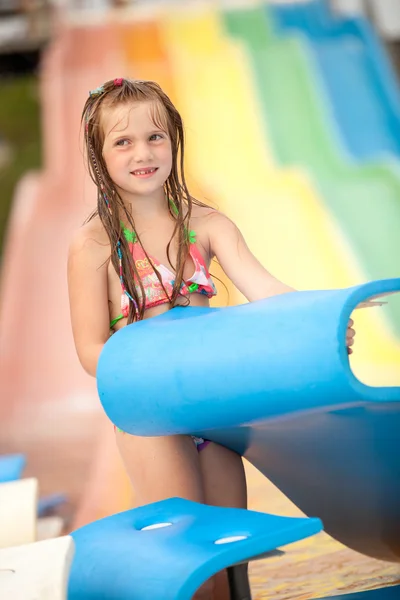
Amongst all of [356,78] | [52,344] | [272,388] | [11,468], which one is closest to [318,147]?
[356,78]

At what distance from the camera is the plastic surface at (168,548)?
1105 millimetres

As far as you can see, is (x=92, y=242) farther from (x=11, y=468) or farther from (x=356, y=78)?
(x=356, y=78)

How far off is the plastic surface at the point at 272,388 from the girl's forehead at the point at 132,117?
1.00 ft

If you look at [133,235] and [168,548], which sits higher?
[133,235]

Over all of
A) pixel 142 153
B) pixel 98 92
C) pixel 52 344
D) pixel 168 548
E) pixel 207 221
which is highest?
pixel 98 92

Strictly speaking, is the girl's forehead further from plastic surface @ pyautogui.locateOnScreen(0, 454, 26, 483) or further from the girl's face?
plastic surface @ pyautogui.locateOnScreen(0, 454, 26, 483)

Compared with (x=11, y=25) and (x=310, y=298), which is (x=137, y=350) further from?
(x=11, y=25)

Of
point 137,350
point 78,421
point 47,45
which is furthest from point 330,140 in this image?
point 137,350

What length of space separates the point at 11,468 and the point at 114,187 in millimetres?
611

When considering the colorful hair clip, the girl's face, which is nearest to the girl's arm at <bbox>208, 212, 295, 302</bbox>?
the girl's face

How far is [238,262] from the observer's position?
5.16 ft

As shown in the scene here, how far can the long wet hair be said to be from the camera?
1526 mm

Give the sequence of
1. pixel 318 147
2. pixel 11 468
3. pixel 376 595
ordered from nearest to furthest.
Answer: pixel 376 595 < pixel 11 468 < pixel 318 147

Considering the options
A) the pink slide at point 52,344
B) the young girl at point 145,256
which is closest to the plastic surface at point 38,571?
the young girl at point 145,256
